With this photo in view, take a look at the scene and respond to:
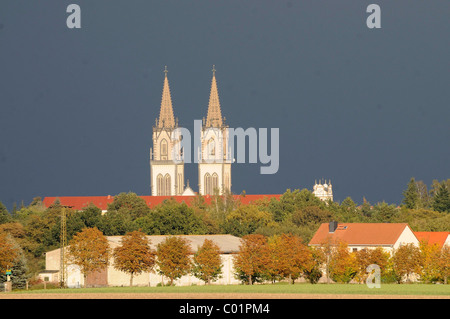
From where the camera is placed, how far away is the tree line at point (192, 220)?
112m

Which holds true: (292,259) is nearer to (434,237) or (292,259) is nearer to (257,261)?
(257,261)

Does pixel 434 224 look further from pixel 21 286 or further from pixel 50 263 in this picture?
pixel 21 286

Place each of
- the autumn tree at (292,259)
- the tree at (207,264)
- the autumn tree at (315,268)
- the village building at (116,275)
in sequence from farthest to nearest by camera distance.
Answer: the village building at (116,275) → the autumn tree at (315,268) → the tree at (207,264) → the autumn tree at (292,259)

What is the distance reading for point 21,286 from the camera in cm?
8812

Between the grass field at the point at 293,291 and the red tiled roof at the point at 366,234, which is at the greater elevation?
the red tiled roof at the point at 366,234

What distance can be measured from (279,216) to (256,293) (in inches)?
2789

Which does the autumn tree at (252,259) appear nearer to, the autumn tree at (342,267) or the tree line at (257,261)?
the tree line at (257,261)

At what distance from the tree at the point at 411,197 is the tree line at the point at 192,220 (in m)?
4.89

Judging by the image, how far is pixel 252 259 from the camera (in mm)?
91500

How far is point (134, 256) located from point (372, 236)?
26847mm

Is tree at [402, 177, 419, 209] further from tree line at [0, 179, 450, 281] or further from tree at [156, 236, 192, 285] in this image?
tree at [156, 236, 192, 285]

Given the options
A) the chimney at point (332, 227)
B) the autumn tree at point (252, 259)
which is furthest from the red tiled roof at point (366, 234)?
the autumn tree at point (252, 259)

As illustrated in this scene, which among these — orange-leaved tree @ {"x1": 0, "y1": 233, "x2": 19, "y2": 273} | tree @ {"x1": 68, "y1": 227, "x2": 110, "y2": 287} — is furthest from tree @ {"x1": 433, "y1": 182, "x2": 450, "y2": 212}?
orange-leaved tree @ {"x1": 0, "y1": 233, "x2": 19, "y2": 273}
